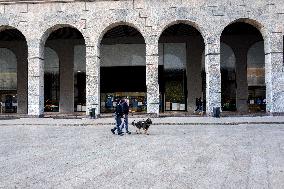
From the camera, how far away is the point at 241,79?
35219 millimetres

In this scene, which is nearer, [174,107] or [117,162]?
[117,162]

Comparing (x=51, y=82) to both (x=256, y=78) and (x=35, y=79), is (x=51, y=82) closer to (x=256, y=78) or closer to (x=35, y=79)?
(x=35, y=79)

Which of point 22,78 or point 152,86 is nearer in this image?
point 152,86

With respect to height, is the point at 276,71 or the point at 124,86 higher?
the point at 276,71

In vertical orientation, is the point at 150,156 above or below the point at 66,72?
→ below

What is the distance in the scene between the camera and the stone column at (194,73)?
35094 millimetres

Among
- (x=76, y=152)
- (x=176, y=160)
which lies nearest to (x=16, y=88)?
(x=76, y=152)

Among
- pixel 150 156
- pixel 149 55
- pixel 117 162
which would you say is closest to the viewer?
pixel 117 162

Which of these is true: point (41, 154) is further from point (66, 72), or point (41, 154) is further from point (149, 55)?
point (66, 72)

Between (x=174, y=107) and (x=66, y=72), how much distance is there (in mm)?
10942

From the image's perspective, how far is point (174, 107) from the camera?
116 feet

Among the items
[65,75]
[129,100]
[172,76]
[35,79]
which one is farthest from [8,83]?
[172,76]

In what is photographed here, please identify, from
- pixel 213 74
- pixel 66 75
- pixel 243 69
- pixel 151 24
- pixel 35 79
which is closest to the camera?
pixel 213 74

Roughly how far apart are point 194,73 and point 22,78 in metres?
16.7
